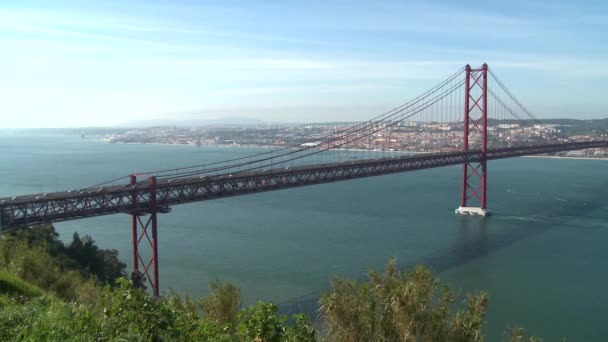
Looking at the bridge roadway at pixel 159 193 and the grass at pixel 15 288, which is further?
the bridge roadway at pixel 159 193

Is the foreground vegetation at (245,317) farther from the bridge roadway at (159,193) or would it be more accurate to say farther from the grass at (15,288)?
the bridge roadway at (159,193)

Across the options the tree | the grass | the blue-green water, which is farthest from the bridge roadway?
the tree

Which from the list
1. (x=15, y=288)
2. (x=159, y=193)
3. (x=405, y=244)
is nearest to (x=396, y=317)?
(x=15, y=288)

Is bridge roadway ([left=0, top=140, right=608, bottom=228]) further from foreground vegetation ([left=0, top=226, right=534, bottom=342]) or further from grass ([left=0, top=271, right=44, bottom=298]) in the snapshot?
foreground vegetation ([left=0, top=226, right=534, bottom=342])

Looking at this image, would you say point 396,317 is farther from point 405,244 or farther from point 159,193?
point 405,244

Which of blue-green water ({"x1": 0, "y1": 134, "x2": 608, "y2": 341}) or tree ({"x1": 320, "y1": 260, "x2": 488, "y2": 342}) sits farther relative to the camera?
blue-green water ({"x1": 0, "y1": 134, "x2": 608, "y2": 341})

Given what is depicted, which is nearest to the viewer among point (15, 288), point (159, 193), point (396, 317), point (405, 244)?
point (396, 317)

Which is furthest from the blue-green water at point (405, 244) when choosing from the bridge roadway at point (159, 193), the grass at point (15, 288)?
the grass at point (15, 288)

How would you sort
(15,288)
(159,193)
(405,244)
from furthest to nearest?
(405,244) → (159,193) → (15,288)

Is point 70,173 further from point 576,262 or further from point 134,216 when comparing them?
point 576,262
